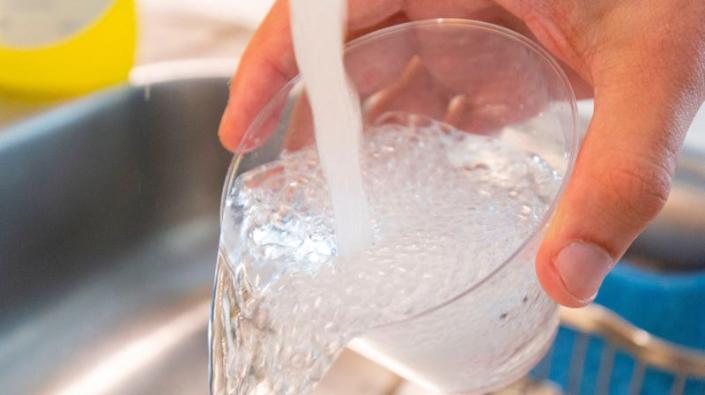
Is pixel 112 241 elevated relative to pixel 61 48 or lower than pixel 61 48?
lower

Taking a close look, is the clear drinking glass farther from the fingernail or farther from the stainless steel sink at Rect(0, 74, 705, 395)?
the stainless steel sink at Rect(0, 74, 705, 395)

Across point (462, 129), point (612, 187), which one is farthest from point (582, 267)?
point (462, 129)

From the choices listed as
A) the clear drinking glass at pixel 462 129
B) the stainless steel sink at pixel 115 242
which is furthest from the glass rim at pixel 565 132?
the stainless steel sink at pixel 115 242

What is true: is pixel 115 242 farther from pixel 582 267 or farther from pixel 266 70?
pixel 582 267

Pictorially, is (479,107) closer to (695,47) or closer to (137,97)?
(695,47)

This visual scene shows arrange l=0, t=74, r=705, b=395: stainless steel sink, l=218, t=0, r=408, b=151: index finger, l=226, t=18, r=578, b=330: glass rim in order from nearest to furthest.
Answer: l=226, t=18, r=578, b=330: glass rim, l=218, t=0, r=408, b=151: index finger, l=0, t=74, r=705, b=395: stainless steel sink

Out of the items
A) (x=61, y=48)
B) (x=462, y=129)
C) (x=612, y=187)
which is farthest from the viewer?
(x=61, y=48)

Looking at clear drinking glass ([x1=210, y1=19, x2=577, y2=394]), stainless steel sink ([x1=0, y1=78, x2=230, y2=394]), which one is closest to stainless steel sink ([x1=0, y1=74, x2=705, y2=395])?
stainless steel sink ([x1=0, y1=78, x2=230, y2=394])
